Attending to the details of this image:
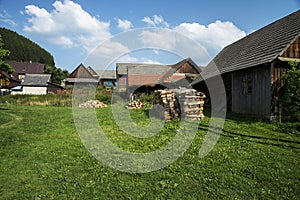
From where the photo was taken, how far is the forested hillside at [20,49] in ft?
320

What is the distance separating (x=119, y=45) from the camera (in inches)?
341

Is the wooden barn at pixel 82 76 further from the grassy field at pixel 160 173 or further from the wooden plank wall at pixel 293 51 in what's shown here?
the grassy field at pixel 160 173

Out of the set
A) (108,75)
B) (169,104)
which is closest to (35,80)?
(108,75)

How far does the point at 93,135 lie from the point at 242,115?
338 inches

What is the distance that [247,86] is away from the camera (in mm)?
11906

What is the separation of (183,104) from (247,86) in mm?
4529

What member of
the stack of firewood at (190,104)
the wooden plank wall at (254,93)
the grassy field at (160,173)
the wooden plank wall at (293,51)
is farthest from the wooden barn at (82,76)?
the grassy field at (160,173)

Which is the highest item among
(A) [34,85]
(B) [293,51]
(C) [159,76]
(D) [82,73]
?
(D) [82,73]

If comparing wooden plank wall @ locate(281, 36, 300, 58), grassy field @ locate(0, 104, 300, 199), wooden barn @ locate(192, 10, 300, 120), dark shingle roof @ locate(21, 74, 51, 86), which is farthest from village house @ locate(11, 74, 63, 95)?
wooden plank wall @ locate(281, 36, 300, 58)

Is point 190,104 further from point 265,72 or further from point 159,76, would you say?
point 159,76

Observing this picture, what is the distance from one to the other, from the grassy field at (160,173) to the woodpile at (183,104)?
3.28m

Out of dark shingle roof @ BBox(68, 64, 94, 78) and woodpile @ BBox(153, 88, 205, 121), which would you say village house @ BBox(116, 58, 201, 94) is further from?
dark shingle roof @ BBox(68, 64, 94, 78)

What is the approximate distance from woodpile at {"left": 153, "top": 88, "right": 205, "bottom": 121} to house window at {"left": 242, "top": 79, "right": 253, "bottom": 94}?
10.8 feet

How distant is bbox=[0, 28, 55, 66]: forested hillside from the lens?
97425 mm
